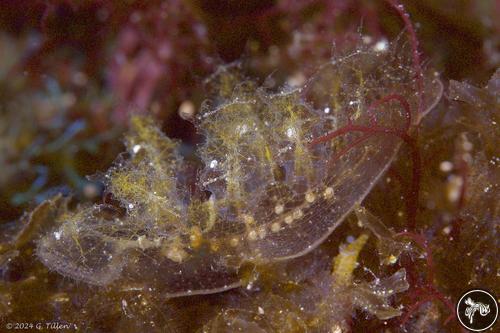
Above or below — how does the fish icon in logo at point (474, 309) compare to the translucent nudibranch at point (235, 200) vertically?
below

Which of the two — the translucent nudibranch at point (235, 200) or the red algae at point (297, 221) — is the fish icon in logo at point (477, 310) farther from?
the translucent nudibranch at point (235, 200)

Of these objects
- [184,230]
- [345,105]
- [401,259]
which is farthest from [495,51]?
[184,230]

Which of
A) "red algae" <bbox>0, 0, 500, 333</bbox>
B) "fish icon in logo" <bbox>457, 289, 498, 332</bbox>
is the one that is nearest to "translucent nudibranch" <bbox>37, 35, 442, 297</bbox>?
"red algae" <bbox>0, 0, 500, 333</bbox>

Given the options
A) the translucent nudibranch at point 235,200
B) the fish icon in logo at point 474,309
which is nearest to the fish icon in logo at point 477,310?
the fish icon in logo at point 474,309

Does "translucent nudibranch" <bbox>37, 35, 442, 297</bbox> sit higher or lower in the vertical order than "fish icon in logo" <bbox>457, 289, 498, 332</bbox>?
higher

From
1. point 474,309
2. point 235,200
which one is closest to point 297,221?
point 235,200

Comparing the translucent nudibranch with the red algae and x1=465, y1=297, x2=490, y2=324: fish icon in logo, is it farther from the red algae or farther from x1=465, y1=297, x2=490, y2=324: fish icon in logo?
x1=465, y1=297, x2=490, y2=324: fish icon in logo
